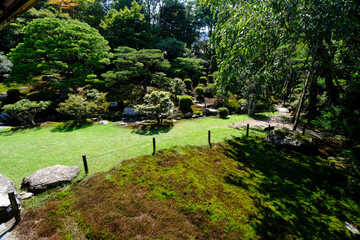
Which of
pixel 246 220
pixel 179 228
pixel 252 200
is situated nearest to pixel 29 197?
pixel 179 228

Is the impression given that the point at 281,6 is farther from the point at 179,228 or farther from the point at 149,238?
the point at 149,238

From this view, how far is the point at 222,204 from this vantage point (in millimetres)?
4039

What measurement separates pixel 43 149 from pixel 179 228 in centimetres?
704

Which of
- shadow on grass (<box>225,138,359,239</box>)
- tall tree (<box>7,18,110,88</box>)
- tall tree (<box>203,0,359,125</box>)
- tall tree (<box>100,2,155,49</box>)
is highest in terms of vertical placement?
tall tree (<box>100,2,155,49</box>)

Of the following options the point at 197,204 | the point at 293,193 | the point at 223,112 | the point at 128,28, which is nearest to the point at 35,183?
the point at 197,204

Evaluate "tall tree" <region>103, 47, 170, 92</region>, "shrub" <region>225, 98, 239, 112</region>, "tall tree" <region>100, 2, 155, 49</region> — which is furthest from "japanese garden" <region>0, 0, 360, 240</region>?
"tall tree" <region>100, 2, 155, 49</region>

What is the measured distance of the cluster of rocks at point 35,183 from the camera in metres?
3.37

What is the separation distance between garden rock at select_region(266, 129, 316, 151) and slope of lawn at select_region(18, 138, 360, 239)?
142cm

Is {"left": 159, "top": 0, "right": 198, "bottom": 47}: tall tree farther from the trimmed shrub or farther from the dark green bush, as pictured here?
the dark green bush

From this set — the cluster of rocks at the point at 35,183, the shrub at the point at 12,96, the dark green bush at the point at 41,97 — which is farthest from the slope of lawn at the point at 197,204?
the shrub at the point at 12,96

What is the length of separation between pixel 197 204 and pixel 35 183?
4482 mm

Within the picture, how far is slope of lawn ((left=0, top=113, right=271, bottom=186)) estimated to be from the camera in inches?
223

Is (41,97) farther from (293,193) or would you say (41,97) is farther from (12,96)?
(293,193)

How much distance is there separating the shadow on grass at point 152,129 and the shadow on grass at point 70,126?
12.0 feet
